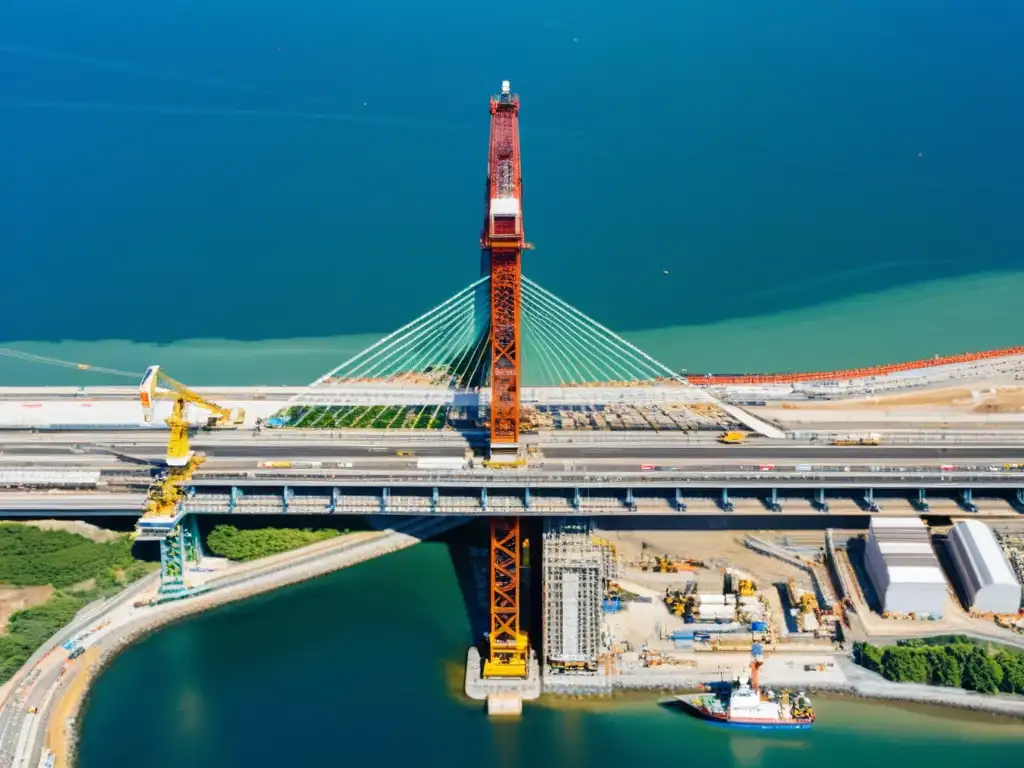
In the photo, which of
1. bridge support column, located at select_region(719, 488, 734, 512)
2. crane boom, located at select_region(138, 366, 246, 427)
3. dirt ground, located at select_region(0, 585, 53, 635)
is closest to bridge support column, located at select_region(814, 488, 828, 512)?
bridge support column, located at select_region(719, 488, 734, 512)

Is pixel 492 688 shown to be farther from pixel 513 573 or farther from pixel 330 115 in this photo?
pixel 330 115

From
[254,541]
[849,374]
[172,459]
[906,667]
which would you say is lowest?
[906,667]

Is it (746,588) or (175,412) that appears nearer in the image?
(746,588)

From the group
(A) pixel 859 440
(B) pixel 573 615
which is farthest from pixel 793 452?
(B) pixel 573 615

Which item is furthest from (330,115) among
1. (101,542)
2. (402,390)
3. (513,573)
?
(513,573)

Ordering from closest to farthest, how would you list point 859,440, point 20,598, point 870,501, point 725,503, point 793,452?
1. point 20,598
2. point 725,503
3. point 870,501
4. point 793,452
5. point 859,440

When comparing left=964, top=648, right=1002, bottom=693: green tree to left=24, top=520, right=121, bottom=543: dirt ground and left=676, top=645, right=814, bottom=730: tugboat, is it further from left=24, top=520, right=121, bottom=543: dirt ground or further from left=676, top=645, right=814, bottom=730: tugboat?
left=24, top=520, right=121, bottom=543: dirt ground

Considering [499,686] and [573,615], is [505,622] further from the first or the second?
[573,615]
